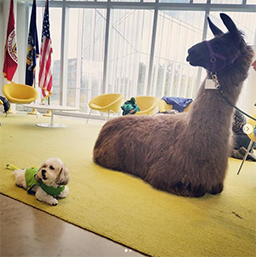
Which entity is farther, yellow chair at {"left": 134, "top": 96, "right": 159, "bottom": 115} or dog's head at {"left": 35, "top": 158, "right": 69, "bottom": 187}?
yellow chair at {"left": 134, "top": 96, "right": 159, "bottom": 115}

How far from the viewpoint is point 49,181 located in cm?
140

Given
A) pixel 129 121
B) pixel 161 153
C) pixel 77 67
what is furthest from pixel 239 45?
pixel 77 67

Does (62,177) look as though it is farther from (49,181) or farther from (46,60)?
(46,60)

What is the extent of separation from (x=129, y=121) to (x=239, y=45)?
109 centimetres

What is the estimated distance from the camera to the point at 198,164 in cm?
164

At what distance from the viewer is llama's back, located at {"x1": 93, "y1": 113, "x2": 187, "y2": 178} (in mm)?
1884

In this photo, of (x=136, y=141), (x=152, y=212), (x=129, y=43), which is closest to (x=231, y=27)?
(x=136, y=141)

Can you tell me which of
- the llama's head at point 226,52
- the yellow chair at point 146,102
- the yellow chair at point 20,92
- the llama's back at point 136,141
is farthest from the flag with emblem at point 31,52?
the llama's head at point 226,52

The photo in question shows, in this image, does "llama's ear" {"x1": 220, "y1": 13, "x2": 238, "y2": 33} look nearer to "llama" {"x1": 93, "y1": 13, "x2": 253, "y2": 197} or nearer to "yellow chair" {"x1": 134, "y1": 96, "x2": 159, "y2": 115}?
"llama" {"x1": 93, "y1": 13, "x2": 253, "y2": 197}

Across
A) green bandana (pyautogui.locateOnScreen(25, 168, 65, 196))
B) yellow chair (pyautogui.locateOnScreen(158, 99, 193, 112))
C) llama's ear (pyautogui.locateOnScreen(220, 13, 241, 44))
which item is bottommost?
green bandana (pyautogui.locateOnScreen(25, 168, 65, 196))

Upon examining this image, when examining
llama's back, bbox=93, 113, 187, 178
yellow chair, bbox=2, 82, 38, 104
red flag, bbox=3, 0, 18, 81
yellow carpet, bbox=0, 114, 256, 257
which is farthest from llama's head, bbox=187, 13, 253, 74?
red flag, bbox=3, 0, 18, 81

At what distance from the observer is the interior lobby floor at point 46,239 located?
102 cm

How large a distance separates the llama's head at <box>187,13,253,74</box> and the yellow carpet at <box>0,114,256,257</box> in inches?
36.9

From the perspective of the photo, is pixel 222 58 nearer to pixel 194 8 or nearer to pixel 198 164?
pixel 198 164
